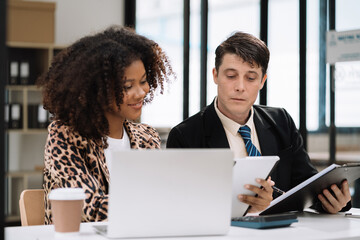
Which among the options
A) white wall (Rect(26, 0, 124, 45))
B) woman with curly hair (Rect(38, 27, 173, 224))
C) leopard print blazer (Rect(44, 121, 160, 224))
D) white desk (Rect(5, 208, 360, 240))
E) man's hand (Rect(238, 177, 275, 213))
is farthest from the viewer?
white wall (Rect(26, 0, 124, 45))

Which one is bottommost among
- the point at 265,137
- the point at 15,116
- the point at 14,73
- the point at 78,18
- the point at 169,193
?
the point at 169,193

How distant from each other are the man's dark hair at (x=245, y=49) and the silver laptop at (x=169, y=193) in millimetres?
891

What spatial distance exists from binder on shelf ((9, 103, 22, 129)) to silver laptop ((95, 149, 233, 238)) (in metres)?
3.76

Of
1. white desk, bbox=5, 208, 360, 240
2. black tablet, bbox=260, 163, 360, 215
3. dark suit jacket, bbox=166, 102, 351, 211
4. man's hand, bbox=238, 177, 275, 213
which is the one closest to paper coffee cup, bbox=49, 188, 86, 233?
white desk, bbox=5, 208, 360, 240

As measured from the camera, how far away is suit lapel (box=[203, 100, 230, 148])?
209 centimetres

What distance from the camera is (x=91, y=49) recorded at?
1.78 metres

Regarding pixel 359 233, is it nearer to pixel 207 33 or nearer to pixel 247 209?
pixel 247 209

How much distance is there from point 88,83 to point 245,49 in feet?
2.25

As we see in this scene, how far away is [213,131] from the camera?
2.12 meters

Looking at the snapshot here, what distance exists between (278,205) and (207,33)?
2.92 meters

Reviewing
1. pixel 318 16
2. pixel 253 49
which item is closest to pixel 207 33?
pixel 318 16

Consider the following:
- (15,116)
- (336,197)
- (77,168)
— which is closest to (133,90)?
(77,168)

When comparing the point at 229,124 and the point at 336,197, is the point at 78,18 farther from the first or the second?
the point at 336,197

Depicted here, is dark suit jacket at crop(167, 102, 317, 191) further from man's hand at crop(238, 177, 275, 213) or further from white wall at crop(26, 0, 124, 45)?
white wall at crop(26, 0, 124, 45)
